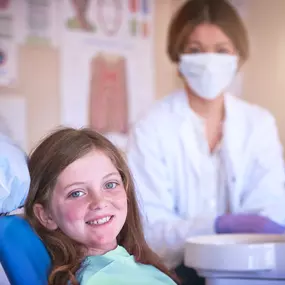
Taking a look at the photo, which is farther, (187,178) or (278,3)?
(278,3)

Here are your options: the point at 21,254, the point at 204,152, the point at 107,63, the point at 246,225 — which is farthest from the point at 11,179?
the point at 107,63

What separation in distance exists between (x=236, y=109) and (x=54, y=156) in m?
0.99

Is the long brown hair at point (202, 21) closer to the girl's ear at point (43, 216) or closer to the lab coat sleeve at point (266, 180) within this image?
the lab coat sleeve at point (266, 180)

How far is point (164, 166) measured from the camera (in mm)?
1932

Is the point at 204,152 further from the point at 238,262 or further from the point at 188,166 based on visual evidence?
the point at 238,262

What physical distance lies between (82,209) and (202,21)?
3.71ft

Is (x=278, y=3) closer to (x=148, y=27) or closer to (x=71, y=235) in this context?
(x=148, y=27)

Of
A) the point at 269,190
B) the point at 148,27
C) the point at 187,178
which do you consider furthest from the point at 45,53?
the point at 269,190

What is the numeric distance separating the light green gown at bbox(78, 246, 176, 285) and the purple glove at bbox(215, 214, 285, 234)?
53 cm

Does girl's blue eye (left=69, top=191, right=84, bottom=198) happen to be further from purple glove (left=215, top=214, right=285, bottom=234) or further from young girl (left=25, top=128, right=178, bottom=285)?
purple glove (left=215, top=214, right=285, bottom=234)

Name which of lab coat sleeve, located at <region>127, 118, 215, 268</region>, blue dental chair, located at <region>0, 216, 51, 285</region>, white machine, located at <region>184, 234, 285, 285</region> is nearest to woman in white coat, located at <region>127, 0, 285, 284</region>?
lab coat sleeve, located at <region>127, 118, 215, 268</region>

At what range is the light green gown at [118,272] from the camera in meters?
1.13

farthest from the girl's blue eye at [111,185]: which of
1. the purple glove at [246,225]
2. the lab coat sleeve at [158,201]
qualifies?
the purple glove at [246,225]

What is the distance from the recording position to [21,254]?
3.49 feet
